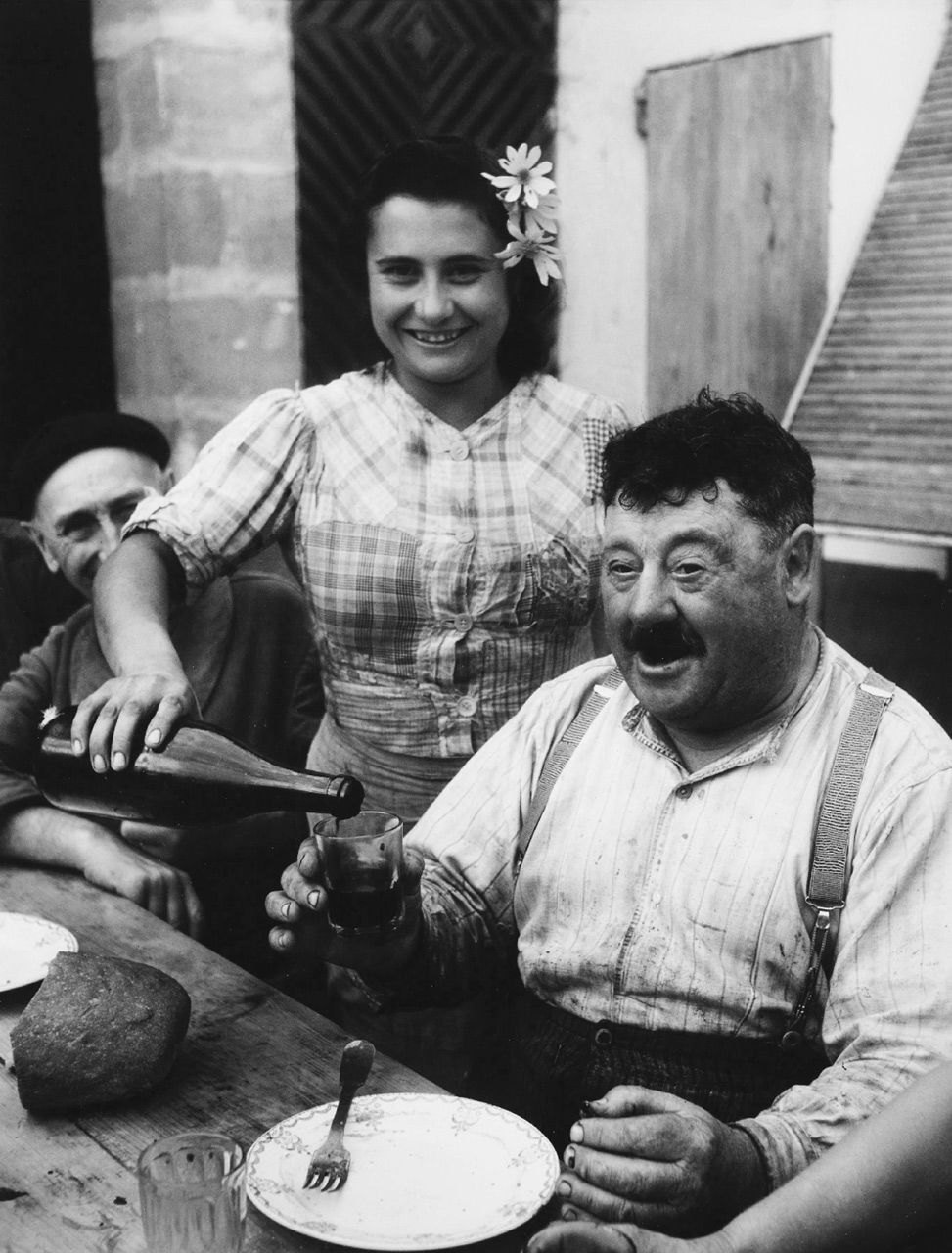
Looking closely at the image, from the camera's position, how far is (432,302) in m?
2.31

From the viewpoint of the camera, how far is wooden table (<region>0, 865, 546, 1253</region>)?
1.37 m

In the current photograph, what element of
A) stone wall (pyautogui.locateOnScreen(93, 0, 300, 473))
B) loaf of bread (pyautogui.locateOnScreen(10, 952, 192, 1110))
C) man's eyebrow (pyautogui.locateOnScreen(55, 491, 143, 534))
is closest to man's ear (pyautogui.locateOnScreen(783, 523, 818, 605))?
loaf of bread (pyautogui.locateOnScreen(10, 952, 192, 1110))

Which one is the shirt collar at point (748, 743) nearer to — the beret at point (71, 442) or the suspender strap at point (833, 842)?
the suspender strap at point (833, 842)

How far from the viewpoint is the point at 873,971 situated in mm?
1569

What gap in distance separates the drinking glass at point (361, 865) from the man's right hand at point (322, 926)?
0.08 ft

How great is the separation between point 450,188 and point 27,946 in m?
1.41

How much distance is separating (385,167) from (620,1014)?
149cm

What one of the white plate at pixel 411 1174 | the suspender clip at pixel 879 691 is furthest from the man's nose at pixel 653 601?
the white plate at pixel 411 1174

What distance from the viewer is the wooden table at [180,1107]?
137 centimetres

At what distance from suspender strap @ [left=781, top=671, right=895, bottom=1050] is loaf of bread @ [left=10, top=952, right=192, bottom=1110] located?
0.76 metres

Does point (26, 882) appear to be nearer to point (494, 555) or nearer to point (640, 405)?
point (494, 555)

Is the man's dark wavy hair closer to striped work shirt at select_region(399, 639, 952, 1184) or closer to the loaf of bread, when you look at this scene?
striped work shirt at select_region(399, 639, 952, 1184)

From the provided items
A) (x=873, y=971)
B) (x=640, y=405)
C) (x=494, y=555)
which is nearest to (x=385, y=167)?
(x=494, y=555)

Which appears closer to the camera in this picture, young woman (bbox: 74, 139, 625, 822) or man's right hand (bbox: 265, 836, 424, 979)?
man's right hand (bbox: 265, 836, 424, 979)
